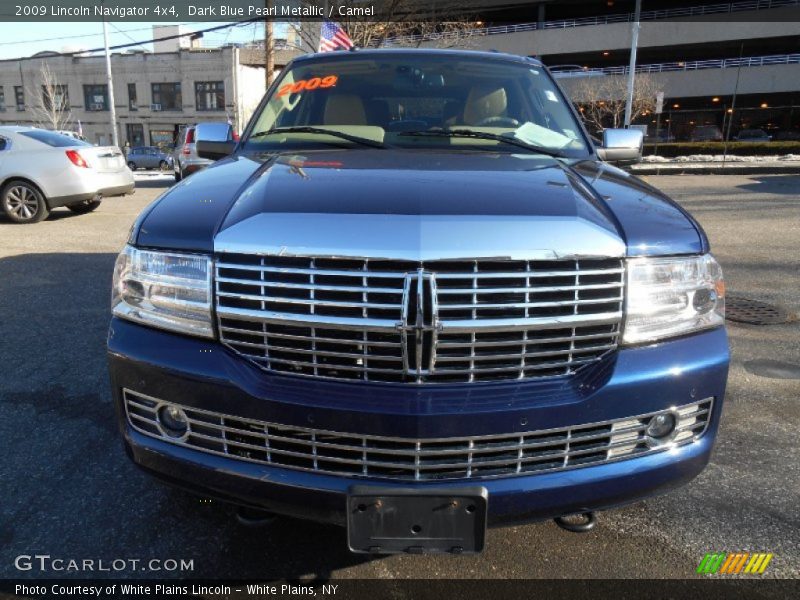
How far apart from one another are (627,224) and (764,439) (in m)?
1.88

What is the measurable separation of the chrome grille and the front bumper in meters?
0.06

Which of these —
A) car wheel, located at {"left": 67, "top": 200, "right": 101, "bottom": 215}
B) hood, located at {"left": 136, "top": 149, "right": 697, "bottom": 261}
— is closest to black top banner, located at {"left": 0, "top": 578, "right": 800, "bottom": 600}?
hood, located at {"left": 136, "top": 149, "right": 697, "bottom": 261}

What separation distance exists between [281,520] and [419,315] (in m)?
1.20

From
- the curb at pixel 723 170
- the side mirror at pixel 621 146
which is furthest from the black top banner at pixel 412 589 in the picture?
the curb at pixel 723 170

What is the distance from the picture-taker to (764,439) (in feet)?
10.2

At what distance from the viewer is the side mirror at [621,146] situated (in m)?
3.45

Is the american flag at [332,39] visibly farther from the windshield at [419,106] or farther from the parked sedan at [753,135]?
the parked sedan at [753,135]

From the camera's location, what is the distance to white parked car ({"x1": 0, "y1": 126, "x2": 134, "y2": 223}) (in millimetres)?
9688

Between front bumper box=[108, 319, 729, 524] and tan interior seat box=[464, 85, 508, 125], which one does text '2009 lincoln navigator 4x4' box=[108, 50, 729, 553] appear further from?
tan interior seat box=[464, 85, 508, 125]

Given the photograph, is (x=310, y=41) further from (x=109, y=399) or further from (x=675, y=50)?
(x=675, y=50)

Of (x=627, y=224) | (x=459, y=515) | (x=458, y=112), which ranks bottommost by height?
(x=459, y=515)

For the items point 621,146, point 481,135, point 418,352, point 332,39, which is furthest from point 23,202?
→ point 418,352

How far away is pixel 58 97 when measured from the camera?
48406 millimetres

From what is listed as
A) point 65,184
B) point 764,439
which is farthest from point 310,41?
point 764,439
